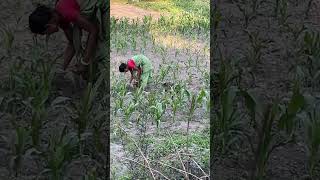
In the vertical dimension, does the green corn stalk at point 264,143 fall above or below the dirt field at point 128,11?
below

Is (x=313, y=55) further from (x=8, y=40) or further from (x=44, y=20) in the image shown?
(x=8, y=40)

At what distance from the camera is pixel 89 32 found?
13.2ft

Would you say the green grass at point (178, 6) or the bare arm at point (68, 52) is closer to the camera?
the bare arm at point (68, 52)

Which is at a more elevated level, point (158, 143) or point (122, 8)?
point (122, 8)

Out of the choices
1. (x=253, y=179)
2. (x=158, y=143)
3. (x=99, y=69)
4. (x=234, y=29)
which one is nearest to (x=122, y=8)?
(x=234, y=29)

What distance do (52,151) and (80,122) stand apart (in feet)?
1.56

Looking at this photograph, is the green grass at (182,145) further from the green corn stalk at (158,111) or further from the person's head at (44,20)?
the person's head at (44,20)

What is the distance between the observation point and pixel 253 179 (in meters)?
2.60

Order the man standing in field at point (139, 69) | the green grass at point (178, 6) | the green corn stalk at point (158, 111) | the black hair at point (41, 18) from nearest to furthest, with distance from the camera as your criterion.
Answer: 1. the green corn stalk at point (158, 111)
2. the black hair at point (41, 18)
3. the man standing in field at point (139, 69)
4. the green grass at point (178, 6)

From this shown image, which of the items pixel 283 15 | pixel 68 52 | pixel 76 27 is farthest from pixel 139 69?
pixel 283 15

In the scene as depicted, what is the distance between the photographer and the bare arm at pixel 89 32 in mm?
3977

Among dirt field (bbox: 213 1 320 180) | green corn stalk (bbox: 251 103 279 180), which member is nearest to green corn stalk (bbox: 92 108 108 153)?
dirt field (bbox: 213 1 320 180)

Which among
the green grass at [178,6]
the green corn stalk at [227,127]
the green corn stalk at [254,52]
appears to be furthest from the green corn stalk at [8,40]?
the green grass at [178,6]

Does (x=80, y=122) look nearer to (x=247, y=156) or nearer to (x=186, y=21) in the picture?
(x=247, y=156)
